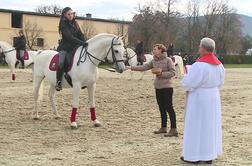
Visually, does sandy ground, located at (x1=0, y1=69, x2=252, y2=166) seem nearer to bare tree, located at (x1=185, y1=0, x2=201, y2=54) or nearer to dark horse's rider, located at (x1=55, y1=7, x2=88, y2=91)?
dark horse's rider, located at (x1=55, y1=7, x2=88, y2=91)

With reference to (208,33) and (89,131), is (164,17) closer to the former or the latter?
(208,33)

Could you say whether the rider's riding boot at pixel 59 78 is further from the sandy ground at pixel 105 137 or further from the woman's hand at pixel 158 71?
the woman's hand at pixel 158 71

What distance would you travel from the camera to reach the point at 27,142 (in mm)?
8820

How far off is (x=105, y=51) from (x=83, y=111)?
3.05 metres

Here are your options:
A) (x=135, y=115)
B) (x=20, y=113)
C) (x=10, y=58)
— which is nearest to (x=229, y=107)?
(x=135, y=115)

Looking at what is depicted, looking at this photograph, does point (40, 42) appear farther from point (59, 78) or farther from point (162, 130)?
point (162, 130)

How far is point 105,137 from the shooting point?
372 inches

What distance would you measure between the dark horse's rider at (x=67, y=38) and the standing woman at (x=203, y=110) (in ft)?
13.0

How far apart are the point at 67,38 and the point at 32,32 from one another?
59377 millimetres

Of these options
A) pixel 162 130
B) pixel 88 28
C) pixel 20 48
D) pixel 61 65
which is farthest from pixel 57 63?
pixel 88 28

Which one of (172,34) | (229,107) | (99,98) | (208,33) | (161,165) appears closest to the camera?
(161,165)

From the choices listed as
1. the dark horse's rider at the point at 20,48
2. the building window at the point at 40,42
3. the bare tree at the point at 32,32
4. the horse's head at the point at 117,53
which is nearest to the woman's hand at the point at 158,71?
the horse's head at the point at 117,53

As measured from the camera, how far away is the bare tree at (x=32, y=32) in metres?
65.9

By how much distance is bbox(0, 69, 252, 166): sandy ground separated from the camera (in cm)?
757
